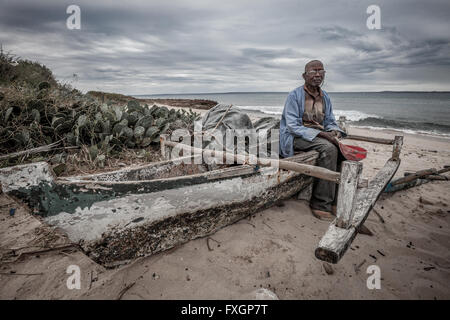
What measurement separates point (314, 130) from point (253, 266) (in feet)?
6.25

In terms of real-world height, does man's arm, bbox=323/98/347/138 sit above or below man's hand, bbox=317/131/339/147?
above

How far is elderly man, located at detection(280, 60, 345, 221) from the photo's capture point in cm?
301

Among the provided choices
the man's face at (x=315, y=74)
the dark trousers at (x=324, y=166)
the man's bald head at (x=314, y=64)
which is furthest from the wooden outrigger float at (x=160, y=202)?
the man's bald head at (x=314, y=64)

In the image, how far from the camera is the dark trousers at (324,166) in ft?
9.79

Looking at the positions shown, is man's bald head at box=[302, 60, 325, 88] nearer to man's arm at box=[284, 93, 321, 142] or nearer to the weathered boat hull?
man's arm at box=[284, 93, 321, 142]

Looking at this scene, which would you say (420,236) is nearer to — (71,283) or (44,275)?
(71,283)

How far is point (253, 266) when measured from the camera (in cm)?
217

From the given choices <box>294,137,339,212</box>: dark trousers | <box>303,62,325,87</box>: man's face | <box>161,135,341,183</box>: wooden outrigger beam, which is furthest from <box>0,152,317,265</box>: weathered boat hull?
<box>303,62,325,87</box>: man's face

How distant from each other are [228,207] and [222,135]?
1211 millimetres

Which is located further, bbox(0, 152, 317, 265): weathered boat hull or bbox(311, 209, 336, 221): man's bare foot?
bbox(311, 209, 336, 221): man's bare foot

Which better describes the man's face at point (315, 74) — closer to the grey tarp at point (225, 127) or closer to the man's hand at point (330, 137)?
the man's hand at point (330, 137)

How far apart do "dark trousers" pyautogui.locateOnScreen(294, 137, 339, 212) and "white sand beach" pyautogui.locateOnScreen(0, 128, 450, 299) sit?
0.80 ft

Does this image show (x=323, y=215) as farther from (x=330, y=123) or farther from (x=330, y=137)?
(x=330, y=123)

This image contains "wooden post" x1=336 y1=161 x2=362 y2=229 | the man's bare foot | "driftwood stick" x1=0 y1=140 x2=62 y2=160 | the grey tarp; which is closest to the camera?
"wooden post" x1=336 y1=161 x2=362 y2=229
